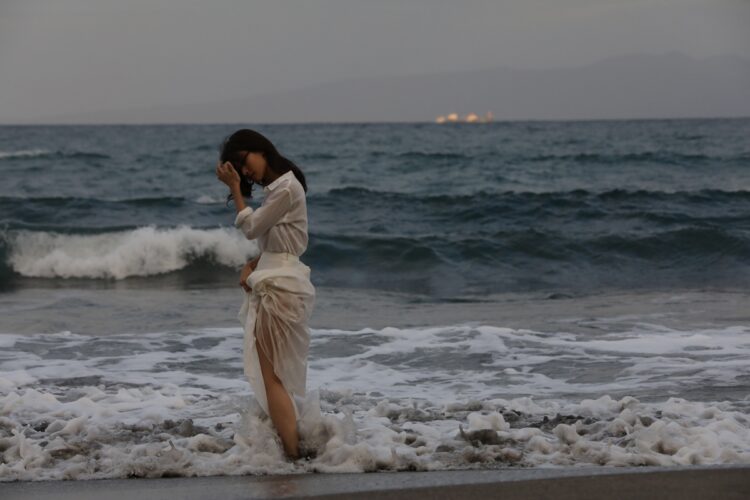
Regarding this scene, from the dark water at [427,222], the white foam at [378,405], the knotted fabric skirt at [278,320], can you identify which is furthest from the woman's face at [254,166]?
the dark water at [427,222]

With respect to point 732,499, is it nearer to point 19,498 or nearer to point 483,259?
point 19,498

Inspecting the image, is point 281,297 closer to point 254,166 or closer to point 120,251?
point 254,166

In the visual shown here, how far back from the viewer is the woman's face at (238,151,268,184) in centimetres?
507

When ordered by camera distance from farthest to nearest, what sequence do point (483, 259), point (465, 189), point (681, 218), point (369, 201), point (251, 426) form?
point (465, 189)
point (369, 201)
point (681, 218)
point (483, 259)
point (251, 426)

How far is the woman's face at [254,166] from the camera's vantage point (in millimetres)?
5066

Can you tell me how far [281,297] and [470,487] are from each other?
1337mm

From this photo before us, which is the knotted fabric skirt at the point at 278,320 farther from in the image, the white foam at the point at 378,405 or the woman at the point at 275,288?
the white foam at the point at 378,405

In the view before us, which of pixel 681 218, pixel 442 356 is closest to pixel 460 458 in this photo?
pixel 442 356

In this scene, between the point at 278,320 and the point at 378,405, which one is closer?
the point at 278,320

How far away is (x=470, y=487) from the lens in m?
4.35

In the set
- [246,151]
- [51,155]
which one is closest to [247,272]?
[246,151]

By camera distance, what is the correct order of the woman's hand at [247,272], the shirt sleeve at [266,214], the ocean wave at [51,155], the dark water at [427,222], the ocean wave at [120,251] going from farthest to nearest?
1. the ocean wave at [51,155]
2. the ocean wave at [120,251]
3. the dark water at [427,222]
4. the woman's hand at [247,272]
5. the shirt sleeve at [266,214]

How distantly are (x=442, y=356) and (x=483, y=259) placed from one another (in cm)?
825

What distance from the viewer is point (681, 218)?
66.8ft
